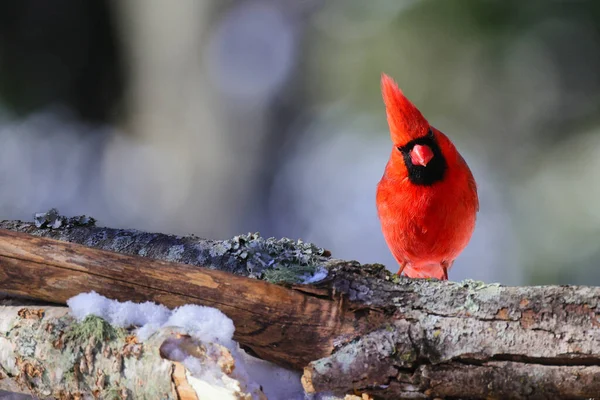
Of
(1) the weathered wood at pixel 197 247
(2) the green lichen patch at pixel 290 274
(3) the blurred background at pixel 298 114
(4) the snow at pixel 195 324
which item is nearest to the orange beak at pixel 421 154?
(1) the weathered wood at pixel 197 247

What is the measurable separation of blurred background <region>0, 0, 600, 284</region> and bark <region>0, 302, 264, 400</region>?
170cm

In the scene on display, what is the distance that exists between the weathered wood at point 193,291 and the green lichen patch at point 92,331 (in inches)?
3.7

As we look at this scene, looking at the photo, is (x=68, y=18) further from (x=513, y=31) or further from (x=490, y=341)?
(x=490, y=341)

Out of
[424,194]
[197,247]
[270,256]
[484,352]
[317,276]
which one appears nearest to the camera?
[484,352]

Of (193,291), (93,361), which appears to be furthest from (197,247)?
(93,361)

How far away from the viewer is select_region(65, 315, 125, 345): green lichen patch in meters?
1.03

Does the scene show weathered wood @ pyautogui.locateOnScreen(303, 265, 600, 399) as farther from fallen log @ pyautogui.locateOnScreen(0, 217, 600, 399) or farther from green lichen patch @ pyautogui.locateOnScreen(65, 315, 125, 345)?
green lichen patch @ pyautogui.locateOnScreen(65, 315, 125, 345)

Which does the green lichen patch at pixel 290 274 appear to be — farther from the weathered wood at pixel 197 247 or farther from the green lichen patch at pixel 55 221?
the green lichen patch at pixel 55 221

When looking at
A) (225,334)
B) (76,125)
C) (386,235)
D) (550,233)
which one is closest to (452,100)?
(550,233)

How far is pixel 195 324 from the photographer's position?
104cm

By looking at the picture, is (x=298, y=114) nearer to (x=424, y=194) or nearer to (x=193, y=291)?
(x=424, y=194)

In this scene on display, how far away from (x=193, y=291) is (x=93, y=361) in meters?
0.21

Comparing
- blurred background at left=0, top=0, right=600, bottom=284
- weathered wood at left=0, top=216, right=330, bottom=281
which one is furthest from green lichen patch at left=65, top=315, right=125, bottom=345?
blurred background at left=0, top=0, right=600, bottom=284

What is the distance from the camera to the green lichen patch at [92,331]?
1.03m
